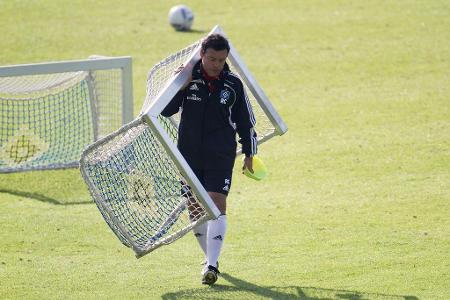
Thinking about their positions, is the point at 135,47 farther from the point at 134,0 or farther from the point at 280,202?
the point at 280,202

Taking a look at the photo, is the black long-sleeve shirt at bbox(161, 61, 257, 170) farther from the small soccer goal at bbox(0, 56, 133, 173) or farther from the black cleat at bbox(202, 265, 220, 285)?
the small soccer goal at bbox(0, 56, 133, 173)

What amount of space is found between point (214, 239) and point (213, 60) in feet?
5.01

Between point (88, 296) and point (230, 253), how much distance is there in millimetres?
1752

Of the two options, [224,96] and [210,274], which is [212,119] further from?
[210,274]

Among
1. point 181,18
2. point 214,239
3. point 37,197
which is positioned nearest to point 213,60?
point 214,239

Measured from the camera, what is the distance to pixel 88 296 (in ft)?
26.1

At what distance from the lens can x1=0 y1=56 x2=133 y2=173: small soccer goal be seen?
475 inches

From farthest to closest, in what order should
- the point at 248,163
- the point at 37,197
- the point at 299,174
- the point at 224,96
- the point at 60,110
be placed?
the point at 60,110 → the point at 299,174 → the point at 37,197 → the point at 248,163 → the point at 224,96

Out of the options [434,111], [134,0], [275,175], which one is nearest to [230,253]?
[275,175]

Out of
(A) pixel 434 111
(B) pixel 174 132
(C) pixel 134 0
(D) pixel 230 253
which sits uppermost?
(B) pixel 174 132

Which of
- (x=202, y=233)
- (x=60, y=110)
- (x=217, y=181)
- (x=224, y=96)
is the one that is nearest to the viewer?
(x=224, y=96)

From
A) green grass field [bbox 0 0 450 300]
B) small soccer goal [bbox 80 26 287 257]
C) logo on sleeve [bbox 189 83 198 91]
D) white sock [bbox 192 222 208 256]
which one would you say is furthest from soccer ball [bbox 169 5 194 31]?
logo on sleeve [bbox 189 83 198 91]

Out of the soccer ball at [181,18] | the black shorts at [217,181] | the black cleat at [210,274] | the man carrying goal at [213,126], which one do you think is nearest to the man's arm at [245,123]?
the man carrying goal at [213,126]

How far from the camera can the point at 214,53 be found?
7.78 metres
